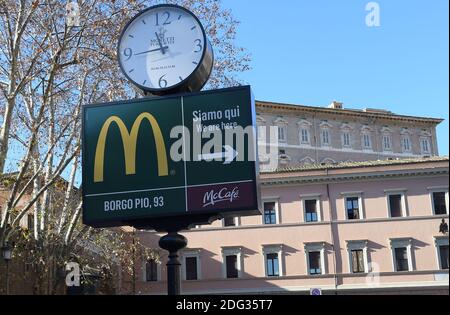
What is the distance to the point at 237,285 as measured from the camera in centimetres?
3428

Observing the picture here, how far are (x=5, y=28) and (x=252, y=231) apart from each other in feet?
79.4

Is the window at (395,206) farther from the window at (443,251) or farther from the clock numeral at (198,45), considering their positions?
the clock numeral at (198,45)

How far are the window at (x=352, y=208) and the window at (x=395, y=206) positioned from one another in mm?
1824

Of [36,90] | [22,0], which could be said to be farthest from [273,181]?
[22,0]

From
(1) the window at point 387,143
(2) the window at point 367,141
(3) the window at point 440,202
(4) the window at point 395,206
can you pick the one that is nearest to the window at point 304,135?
(2) the window at point 367,141

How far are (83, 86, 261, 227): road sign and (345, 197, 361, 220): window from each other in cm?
3108

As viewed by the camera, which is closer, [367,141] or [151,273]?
[151,273]

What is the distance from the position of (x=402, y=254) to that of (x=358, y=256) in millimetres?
2271

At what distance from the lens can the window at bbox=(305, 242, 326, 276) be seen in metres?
34.5

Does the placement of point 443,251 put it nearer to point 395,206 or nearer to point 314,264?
point 395,206

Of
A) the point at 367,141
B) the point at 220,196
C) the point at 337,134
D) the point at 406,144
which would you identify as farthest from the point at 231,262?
the point at 220,196

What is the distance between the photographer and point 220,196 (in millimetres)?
4418

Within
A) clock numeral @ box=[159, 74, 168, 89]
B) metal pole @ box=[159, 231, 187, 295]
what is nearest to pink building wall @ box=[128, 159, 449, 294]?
metal pole @ box=[159, 231, 187, 295]
